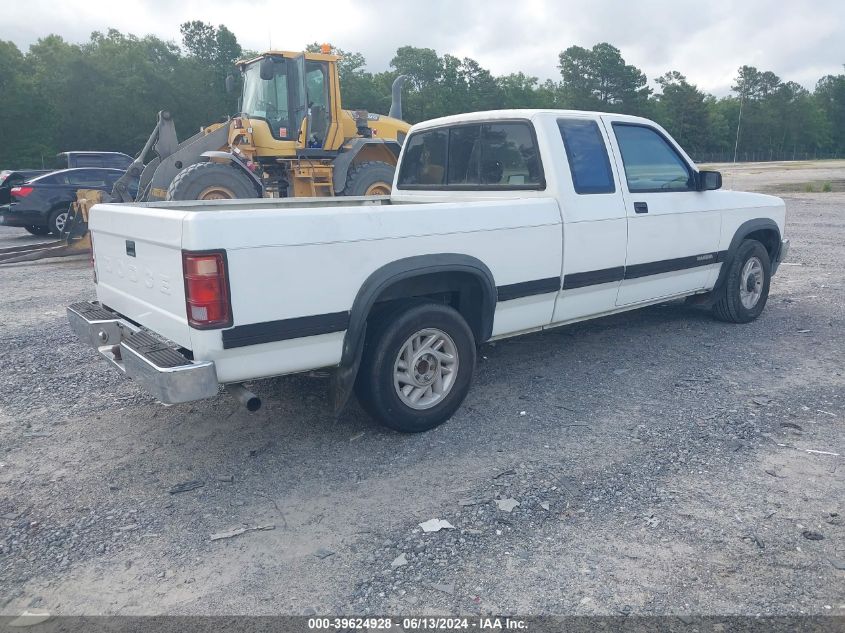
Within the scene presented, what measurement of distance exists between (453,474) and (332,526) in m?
0.80

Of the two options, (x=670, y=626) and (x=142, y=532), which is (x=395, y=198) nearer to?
(x=142, y=532)

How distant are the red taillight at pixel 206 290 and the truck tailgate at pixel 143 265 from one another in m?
0.09

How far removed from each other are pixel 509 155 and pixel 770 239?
349 cm

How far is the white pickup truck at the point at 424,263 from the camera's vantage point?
3.52 meters

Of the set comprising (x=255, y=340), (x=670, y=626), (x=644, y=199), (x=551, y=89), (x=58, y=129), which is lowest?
(x=670, y=626)

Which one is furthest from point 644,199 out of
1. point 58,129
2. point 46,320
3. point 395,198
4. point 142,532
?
point 58,129

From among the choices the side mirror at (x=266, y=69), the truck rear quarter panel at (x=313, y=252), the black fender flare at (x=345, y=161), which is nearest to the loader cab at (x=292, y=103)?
the side mirror at (x=266, y=69)

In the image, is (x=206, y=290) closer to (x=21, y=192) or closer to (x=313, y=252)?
(x=313, y=252)

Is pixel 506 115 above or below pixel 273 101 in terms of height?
below

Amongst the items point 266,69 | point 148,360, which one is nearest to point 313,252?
point 148,360

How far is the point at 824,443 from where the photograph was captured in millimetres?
4199

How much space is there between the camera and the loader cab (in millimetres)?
12211

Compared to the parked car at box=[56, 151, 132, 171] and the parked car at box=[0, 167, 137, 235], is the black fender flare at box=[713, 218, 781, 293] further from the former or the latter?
the parked car at box=[56, 151, 132, 171]

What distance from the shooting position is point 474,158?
564 cm
